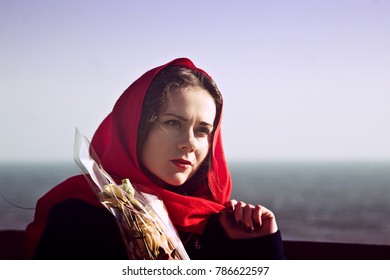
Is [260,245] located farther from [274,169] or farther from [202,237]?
[274,169]

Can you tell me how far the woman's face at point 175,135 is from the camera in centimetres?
174

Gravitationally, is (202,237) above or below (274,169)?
below

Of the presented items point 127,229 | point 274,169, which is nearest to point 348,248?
point 274,169

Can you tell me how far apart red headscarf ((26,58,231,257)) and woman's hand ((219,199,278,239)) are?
76 millimetres

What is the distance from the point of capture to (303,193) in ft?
6.89

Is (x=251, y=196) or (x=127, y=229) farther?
(x=251, y=196)

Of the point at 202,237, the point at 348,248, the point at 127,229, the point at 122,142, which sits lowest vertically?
the point at 348,248

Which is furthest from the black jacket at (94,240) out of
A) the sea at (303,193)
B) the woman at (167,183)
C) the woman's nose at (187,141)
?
the woman's nose at (187,141)

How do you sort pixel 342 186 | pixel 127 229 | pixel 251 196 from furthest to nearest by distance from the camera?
pixel 342 186 < pixel 251 196 < pixel 127 229

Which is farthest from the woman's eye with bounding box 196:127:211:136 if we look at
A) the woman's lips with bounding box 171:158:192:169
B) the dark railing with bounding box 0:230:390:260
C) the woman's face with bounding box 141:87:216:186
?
the dark railing with bounding box 0:230:390:260

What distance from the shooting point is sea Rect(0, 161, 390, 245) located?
72.0 inches

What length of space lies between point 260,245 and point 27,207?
79cm

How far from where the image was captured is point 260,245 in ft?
5.70

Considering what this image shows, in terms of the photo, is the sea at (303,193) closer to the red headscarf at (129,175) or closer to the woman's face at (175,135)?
the red headscarf at (129,175)
